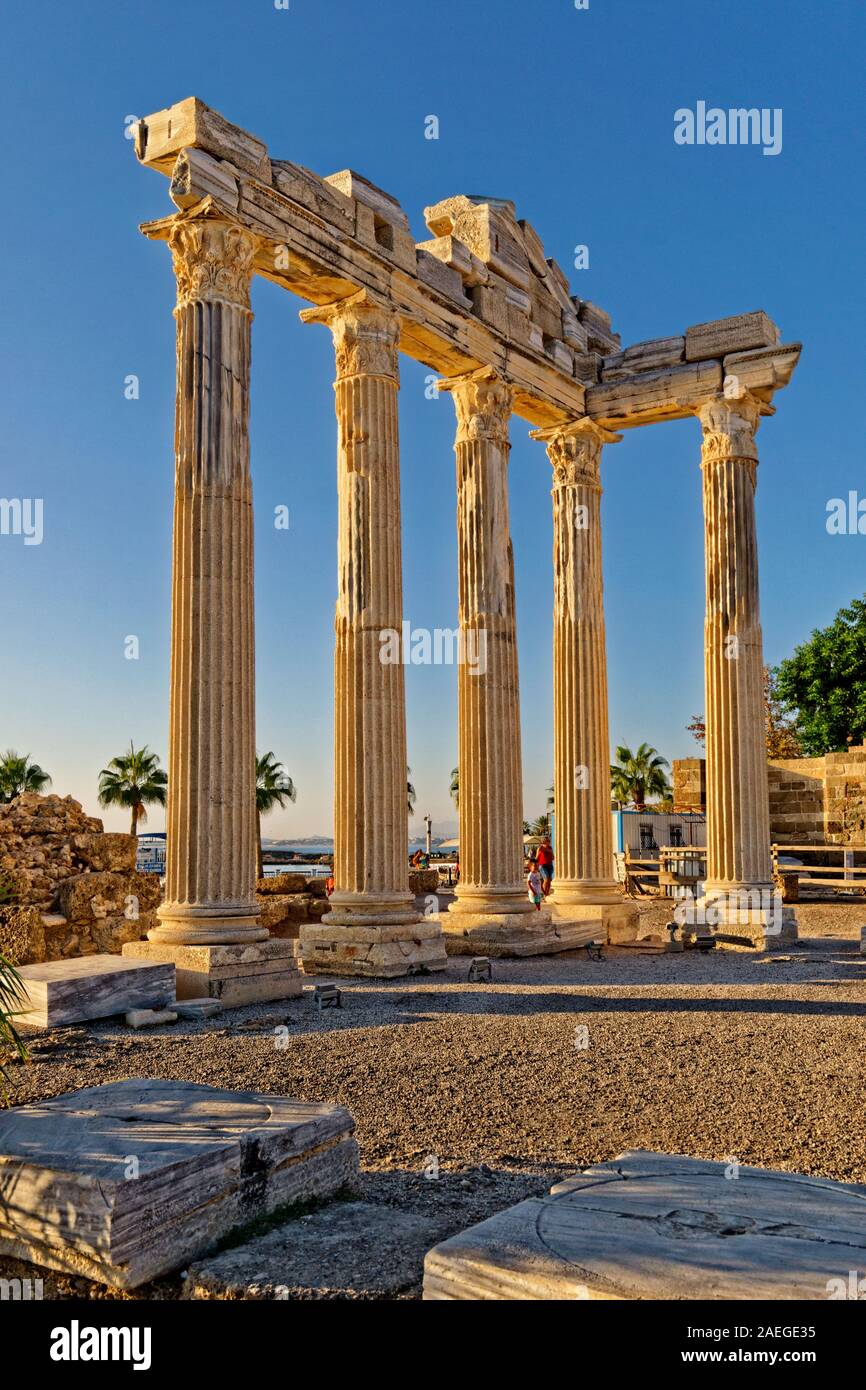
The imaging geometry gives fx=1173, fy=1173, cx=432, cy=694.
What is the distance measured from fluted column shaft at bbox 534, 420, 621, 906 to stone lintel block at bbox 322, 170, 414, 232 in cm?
550

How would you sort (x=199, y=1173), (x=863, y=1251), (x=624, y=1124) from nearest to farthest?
(x=863, y=1251), (x=199, y=1173), (x=624, y=1124)

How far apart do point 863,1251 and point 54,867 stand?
14202 mm

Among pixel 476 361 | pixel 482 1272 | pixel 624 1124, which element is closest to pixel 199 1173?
pixel 482 1272

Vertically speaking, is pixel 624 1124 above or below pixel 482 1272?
below

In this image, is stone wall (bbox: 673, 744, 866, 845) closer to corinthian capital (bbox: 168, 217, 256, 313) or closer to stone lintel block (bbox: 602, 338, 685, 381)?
stone lintel block (bbox: 602, 338, 685, 381)

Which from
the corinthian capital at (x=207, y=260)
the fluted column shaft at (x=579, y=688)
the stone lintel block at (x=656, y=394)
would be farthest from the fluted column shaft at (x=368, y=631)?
the stone lintel block at (x=656, y=394)

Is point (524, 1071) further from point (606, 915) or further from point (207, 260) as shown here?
point (606, 915)

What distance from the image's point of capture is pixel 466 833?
56.8ft

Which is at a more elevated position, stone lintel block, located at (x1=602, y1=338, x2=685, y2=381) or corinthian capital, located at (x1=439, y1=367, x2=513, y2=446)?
stone lintel block, located at (x1=602, y1=338, x2=685, y2=381)

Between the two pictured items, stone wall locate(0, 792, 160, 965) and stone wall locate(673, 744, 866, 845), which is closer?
stone wall locate(0, 792, 160, 965)

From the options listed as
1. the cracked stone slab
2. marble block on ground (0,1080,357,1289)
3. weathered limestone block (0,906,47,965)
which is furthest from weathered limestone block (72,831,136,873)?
the cracked stone slab

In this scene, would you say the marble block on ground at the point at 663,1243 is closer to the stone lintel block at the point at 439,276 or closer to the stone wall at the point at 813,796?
the stone lintel block at the point at 439,276

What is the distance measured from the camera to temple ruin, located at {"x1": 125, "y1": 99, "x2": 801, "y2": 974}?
12.6m
